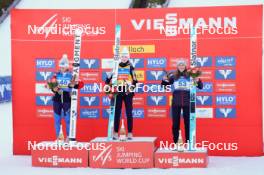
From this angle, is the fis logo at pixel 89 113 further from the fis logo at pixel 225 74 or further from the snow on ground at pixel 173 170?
the fis logo at pixel 225 74

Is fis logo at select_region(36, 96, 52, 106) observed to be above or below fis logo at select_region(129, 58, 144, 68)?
below

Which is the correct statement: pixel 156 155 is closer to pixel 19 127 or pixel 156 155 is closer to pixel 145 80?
pixel 145 80

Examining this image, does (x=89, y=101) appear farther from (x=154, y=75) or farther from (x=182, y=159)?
(x=182, y=159)

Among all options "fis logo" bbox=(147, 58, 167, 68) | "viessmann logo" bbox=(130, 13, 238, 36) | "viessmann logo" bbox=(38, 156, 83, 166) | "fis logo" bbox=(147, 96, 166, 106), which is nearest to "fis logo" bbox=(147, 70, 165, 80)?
"fis logo" bbox=(147, 58, 167, 68)

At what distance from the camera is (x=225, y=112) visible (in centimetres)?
1027

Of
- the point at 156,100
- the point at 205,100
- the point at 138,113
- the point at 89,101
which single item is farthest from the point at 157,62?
the point at 89,101

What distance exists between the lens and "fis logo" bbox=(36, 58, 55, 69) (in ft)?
34.9

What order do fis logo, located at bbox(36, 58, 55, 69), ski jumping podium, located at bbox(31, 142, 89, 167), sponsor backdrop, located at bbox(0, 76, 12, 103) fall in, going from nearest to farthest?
ski jumping podium, located at bbox(31, 142, 89, 167) → fis logo, located at bbox(36, 58, 55, 69) → sponsor backdrop, located at bbox(0, 76, 12, 103)

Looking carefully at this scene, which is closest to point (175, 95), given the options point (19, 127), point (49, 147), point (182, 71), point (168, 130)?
point (182, 71)

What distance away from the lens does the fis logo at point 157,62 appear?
410 inches

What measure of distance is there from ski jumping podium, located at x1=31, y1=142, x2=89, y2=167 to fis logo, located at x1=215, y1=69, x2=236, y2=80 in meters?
2.59

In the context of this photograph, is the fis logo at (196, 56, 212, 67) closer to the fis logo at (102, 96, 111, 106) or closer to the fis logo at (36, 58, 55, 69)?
the fis logo at (102, 96, 111, 106)

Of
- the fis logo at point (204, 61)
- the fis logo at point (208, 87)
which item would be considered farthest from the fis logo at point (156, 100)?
the fis logo at point (204, 61)

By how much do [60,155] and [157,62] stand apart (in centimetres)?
239
